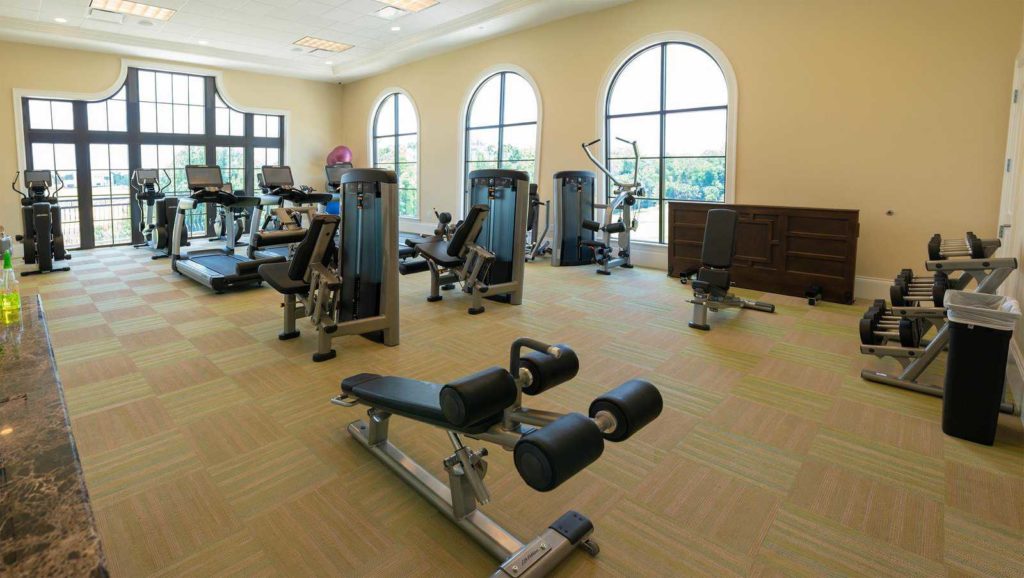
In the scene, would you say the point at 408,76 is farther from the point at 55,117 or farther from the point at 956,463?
the point at 956,463

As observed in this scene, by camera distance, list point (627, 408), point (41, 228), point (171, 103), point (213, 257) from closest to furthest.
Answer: point (627, 408) < point (41, 228) < point (213, 257) < point (171, 103)

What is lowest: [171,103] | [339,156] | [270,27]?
[339,156]

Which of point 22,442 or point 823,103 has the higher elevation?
point 823,103

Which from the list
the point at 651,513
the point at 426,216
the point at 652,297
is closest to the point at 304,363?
the point at 651,513

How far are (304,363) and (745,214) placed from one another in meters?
4.79

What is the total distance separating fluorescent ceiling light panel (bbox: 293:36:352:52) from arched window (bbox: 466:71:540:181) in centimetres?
248

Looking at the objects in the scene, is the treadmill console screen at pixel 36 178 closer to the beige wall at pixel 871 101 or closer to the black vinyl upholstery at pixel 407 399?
the black vinyl upholstery at pixel 407 399

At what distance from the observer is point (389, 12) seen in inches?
312

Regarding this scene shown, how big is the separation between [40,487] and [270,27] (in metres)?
9.32

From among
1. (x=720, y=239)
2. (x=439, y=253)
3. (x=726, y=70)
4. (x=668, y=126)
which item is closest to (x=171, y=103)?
(x=439, y=253)

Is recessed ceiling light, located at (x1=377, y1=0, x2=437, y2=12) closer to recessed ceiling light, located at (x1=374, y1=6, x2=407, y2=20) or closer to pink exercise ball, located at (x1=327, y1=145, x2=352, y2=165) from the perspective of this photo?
recessed ceiling light, located at (x1=374, y1=6, x2=407, y2=20)

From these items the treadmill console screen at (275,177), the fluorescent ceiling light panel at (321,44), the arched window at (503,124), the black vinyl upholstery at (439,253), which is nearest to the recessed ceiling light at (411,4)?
the arched window at (503,124)

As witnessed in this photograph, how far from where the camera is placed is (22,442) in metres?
0.93

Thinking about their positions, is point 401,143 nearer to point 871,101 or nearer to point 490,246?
point 490,246
